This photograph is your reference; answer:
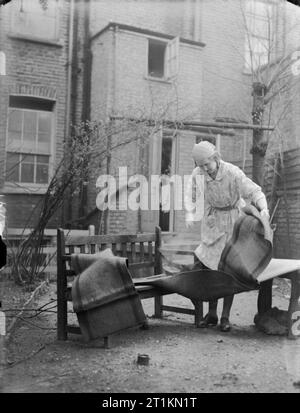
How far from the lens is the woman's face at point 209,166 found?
454 centimetres

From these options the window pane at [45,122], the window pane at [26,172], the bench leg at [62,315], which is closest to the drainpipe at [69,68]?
the window pane at [45,122]

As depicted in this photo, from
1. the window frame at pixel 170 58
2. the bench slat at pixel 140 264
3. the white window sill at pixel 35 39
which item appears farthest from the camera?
the window frame at pixel 170 58

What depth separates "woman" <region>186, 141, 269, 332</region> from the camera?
4527 millimetres

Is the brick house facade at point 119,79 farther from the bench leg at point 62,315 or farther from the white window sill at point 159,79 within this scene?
the bench leg at point 62,315

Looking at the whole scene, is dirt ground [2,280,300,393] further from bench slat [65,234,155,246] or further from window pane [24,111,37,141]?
window pane [24,111,37,141]

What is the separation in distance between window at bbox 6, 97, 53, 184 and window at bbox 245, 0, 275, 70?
389 centimetres

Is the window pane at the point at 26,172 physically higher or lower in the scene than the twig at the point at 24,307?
higher

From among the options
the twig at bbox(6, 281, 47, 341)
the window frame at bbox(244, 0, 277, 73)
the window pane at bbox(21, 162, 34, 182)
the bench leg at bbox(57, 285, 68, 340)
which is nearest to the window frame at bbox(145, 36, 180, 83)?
the window frame at bbox(244, 0, 277, 73)

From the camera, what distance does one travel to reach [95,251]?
4637 millimetres

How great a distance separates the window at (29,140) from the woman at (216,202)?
4.47 meters

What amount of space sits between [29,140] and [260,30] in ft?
15.0

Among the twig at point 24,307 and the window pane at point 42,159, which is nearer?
the twig at point 24,307
